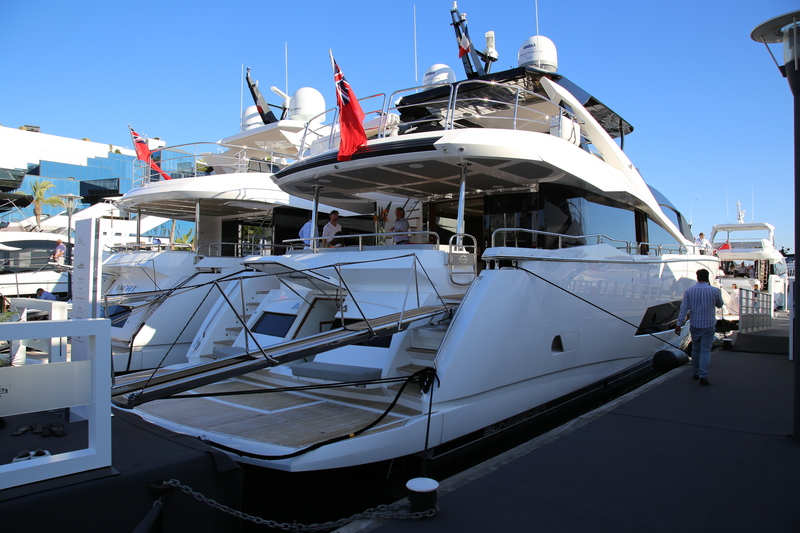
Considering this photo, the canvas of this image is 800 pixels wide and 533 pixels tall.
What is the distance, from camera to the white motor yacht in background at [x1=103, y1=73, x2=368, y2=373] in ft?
28.8

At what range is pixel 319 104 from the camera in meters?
17.6

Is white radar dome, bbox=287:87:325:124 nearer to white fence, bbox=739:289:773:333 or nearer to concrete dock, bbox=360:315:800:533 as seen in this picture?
white fence, bbox=739:289:773:333

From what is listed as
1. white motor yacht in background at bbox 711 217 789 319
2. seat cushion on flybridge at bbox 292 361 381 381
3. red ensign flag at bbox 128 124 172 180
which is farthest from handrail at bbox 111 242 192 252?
white motor yacht in background at bbox 711 217 789 319

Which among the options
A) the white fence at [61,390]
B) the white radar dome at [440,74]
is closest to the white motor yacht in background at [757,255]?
the white radar dome at [440,74]

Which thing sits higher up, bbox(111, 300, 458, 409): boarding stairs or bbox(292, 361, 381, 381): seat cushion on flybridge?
bbox(111, 300, 458, 409): boarding stairs

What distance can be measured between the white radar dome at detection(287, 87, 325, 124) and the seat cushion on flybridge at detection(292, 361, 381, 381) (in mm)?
12683

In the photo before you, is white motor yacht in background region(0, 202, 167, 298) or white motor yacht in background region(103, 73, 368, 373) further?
white motor yacht in background region(0, 202, 167, 298)

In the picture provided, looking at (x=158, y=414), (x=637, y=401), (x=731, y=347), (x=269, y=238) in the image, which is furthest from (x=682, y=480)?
(x=269, y=238)

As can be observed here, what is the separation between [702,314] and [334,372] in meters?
4.87

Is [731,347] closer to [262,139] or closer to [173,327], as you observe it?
[173,327]

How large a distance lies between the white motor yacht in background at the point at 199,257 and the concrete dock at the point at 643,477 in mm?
3918

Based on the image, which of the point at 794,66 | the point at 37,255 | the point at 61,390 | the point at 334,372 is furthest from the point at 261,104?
the point at 61,390

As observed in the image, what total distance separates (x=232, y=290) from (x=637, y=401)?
5.74m

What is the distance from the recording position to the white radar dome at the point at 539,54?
10.1 m
